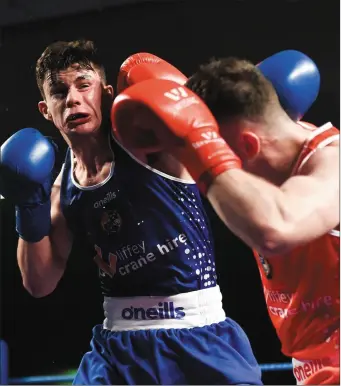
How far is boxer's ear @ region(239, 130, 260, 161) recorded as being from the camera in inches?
53.9

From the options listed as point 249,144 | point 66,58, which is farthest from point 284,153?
point 66,58

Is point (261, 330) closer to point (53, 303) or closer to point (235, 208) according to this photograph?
point (53, 303)

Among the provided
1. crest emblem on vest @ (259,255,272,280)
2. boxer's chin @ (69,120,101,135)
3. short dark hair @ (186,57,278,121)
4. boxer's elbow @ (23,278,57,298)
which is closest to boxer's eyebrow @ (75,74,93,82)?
boxer's chin @ (69,120,101,135)

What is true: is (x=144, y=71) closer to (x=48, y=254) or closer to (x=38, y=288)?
(x=48, y=254)

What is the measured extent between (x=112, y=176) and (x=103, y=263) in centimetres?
24

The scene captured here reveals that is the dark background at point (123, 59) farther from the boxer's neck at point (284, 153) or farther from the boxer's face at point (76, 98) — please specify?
the boxer's neck at point (284, 153)

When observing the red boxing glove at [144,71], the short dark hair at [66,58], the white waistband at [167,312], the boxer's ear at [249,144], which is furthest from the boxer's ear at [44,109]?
the boxer's ear at [249,144]

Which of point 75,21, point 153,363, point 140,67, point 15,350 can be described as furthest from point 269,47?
point 15,350

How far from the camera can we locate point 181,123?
1.25m

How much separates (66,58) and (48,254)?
0.57 metres

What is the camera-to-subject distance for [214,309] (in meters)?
1.69

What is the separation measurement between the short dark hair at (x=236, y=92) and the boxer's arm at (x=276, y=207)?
20cm

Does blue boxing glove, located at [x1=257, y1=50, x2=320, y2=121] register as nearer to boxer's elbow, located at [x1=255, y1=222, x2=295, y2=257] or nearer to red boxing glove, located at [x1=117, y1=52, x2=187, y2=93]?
red boxing glove, located at [x1=117, y1=52, x2=187, y2=93]

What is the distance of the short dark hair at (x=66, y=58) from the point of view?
1.81m
